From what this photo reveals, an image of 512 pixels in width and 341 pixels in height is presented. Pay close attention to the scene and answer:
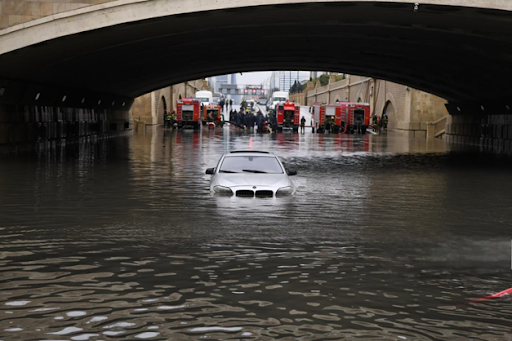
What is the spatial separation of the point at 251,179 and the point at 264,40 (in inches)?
748

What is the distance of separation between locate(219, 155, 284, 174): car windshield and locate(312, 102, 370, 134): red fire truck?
56.6 m

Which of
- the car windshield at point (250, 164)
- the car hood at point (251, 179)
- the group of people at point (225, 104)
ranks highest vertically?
the group of people at point (225, 104)

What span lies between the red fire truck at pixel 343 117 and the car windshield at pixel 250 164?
56.6m

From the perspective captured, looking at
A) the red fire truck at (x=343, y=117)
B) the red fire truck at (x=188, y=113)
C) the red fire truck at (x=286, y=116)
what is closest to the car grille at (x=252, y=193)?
the red fire truck at (x=343, y=117)

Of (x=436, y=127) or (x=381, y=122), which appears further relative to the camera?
(x=381, y=122)

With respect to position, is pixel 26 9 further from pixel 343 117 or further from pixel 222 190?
pixel 343 117

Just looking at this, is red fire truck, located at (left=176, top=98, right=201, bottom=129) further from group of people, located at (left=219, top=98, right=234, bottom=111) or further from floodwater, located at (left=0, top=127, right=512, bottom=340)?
floodwater, located at (left=0, top=127, right=512, bottom=340)

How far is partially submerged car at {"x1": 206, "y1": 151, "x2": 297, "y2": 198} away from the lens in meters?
16.3

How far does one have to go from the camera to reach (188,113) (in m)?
79.8

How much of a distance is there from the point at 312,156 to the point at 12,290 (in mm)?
26293

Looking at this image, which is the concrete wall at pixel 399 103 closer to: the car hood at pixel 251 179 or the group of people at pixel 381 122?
the group of people at pixel 381 122

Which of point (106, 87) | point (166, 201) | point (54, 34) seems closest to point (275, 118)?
point (106, 87)

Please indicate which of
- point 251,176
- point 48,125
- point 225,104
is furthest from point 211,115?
point 251,176

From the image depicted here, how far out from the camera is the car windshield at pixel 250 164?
56.9 ft
